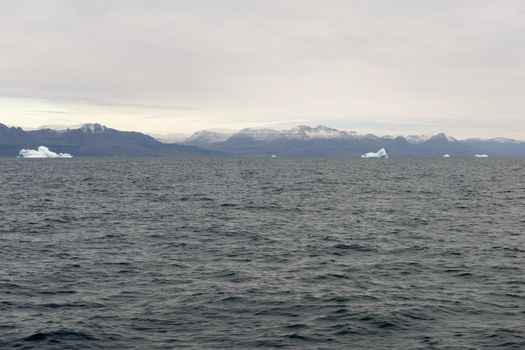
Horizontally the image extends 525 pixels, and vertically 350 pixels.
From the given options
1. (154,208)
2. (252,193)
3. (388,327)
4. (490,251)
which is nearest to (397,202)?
(252,193)

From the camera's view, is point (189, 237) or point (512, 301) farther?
point (189, 237)

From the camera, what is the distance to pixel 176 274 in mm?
34969

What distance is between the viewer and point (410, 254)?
1634 inches

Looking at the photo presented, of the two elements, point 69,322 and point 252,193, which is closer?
point 69,322

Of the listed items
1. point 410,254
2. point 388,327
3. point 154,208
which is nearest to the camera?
point 388,327

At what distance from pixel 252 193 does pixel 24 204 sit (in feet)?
125

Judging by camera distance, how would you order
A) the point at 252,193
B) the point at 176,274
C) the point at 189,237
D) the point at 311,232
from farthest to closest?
1. the point at 252,193
2. the point at 311,232
3. the point at 189,237
4. the point at 176,274

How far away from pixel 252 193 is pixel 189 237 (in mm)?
50604

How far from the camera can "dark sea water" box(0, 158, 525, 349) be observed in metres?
24.3

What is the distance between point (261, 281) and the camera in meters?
33.4

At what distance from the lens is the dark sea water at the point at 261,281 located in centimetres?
2427

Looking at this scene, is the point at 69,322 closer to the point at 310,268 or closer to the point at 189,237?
the point at 310,268

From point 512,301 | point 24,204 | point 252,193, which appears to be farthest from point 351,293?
point 252,193

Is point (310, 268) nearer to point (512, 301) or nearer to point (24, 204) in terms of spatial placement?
point (512, 301)
